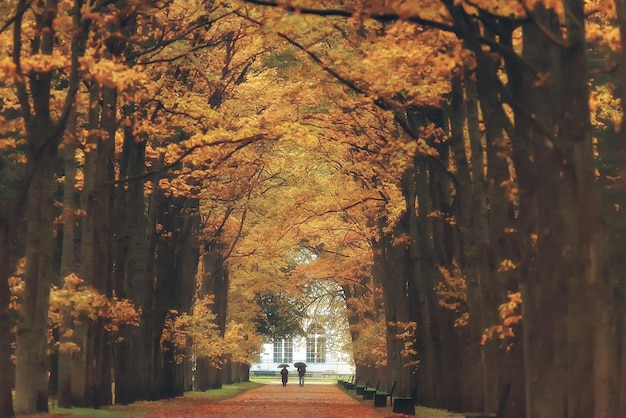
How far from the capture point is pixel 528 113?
1568 cm

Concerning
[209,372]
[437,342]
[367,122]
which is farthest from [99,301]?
[209,372]

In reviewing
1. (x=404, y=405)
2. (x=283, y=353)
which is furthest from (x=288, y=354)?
(x=404, y=405)

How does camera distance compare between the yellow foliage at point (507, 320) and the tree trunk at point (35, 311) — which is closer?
the yellow foliage at point (507, 320)

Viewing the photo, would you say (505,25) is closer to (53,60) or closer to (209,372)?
(53,60)

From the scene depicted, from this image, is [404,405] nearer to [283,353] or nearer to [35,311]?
[35,311]

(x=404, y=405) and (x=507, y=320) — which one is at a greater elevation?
(x=507, y=320)

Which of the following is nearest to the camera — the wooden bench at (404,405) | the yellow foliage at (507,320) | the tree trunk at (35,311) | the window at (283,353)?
the yellow foliage at (507,320)

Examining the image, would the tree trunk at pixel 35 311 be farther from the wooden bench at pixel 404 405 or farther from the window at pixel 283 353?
the window at pixel 283 353

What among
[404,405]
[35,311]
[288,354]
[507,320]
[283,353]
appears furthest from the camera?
[283,353]

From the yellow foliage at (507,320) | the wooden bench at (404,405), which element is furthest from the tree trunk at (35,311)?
the wooden bench at (404,405)

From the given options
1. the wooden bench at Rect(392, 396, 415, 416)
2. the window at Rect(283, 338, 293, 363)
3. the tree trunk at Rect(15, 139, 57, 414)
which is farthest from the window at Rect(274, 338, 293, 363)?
the tree trunk at Rect(15, 139, 57, 414)

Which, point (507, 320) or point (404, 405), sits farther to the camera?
point (404, 405)

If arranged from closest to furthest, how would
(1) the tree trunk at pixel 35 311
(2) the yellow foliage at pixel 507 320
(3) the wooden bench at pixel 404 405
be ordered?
(2) the yellow foliage at pixel 507 320 < (1) the tree trunk at pixel 35 311 < (3) the wooden bench at pixel 404 405

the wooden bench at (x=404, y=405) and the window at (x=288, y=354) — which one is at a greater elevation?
the window at (x=288, y=354)
